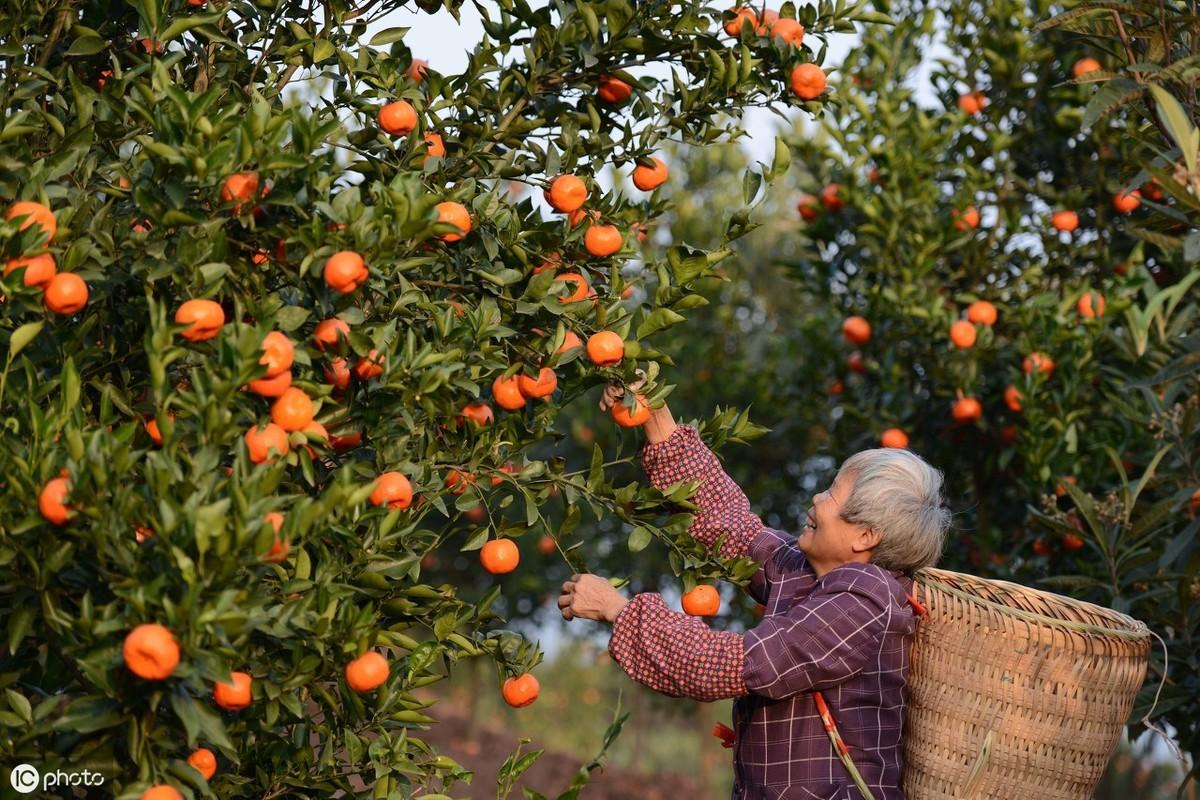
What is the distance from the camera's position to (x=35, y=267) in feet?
6.32

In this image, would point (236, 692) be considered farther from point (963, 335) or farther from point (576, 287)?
point (963, 335)

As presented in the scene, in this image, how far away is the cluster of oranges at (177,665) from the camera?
1659 mm

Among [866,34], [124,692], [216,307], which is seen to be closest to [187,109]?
[216,307]

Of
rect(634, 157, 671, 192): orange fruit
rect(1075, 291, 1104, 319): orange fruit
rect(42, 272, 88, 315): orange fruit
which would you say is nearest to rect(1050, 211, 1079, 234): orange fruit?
rect(1075, 291, 1104, 319): orange fruit

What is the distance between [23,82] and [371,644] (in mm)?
1169

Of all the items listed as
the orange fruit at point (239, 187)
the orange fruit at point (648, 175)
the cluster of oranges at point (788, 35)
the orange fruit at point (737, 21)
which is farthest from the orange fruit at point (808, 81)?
the orange fruit at point (239, 187)

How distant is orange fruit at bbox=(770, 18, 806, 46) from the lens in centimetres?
257

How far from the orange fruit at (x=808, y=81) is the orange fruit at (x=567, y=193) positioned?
0.51 m

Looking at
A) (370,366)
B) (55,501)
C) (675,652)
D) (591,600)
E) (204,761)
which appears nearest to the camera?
(55,501)

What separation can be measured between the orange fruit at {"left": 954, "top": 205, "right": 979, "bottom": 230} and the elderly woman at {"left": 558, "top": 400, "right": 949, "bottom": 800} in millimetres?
2239

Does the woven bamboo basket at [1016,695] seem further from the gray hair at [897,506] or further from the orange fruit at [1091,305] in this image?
the orange fruit at [1091,305]

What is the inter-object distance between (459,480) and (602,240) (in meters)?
0.53

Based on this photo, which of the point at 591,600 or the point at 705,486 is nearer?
the point at 591,600

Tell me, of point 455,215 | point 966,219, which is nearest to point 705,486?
point 455,215
